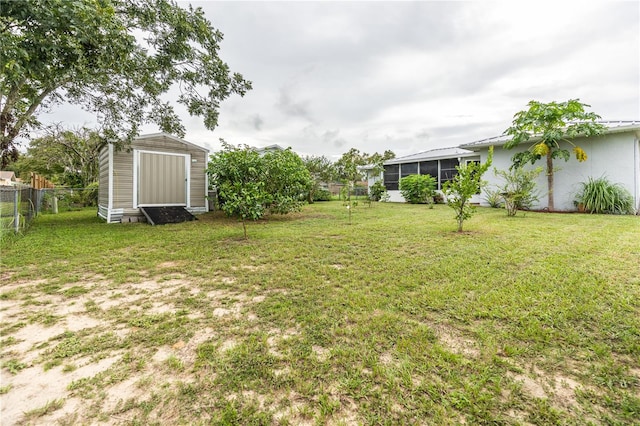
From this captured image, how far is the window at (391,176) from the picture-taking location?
16500mm

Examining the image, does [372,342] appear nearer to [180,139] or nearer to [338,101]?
[180,139]

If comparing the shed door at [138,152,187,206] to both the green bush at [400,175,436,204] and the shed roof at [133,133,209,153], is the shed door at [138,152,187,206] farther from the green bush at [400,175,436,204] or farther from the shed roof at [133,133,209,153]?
the green bush at [400,175,436,204]

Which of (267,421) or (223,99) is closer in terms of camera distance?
(267,421)

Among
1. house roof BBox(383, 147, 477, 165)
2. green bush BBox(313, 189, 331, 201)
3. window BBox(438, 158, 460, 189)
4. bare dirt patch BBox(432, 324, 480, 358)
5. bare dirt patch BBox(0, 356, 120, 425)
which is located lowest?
bare dirt patch BBox(0, 356, 120, 425)

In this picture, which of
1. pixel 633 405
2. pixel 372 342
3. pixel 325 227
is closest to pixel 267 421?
pixel 372 342

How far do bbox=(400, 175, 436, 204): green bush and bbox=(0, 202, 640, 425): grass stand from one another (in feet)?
30.6

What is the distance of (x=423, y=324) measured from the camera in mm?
2104

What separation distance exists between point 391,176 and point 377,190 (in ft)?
8.00

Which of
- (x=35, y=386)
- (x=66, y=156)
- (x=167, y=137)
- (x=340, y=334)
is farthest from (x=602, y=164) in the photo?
(x=66, y=156)

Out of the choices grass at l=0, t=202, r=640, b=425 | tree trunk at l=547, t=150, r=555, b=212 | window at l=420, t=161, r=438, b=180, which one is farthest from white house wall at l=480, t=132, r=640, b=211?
grass at l=0, t=202, r=640, b=425

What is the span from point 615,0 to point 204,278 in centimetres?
1077

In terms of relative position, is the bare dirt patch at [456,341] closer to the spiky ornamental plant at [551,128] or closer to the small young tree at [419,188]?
the spiky ornamental plant at [551,128]

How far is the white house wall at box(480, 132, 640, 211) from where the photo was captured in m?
8.48

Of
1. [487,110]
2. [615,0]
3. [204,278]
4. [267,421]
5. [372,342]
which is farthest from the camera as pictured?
[487,110]
